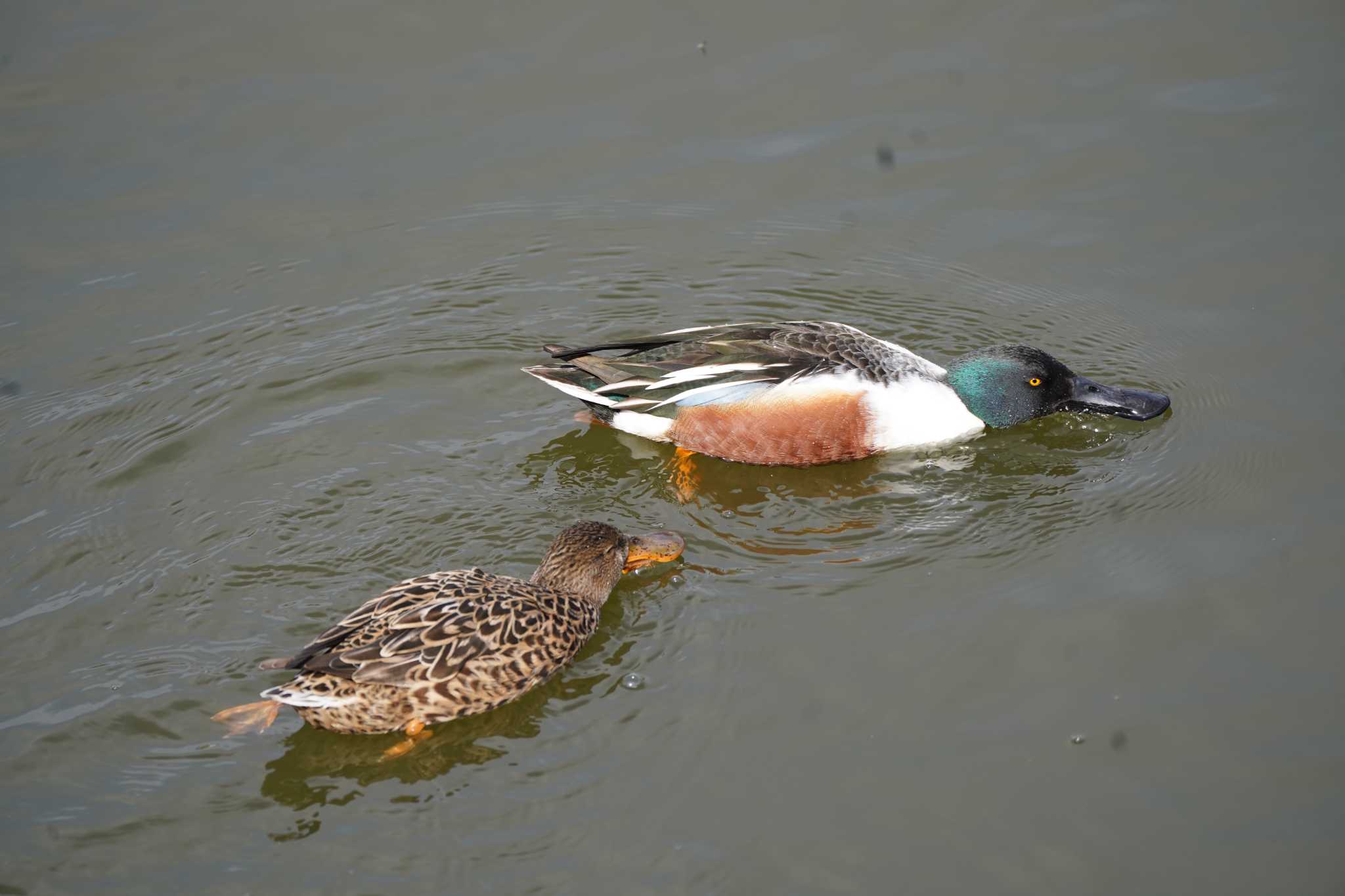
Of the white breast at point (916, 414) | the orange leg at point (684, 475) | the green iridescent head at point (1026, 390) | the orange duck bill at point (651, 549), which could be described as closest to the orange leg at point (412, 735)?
the orange duck bill at point (651, 549)

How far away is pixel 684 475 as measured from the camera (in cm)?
748

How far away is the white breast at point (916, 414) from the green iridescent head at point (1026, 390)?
3.8 inches

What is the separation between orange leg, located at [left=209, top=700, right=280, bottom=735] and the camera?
5449mm

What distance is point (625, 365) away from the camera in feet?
25.3

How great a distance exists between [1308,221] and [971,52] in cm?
293

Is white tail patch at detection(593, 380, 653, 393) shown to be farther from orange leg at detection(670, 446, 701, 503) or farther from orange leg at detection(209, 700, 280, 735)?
orange leg at detection(209, 700, 280, 735)

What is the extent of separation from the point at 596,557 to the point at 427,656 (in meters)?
1.04

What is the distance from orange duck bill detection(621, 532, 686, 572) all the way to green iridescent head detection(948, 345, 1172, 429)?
2.30 m

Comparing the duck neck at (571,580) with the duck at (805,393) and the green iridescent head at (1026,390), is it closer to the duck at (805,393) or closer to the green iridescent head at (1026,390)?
the duck at (805,393)

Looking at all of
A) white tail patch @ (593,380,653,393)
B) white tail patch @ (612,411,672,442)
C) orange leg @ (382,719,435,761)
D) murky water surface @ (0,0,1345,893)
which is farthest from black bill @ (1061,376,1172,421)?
orange leg @ (382,719,435,761)

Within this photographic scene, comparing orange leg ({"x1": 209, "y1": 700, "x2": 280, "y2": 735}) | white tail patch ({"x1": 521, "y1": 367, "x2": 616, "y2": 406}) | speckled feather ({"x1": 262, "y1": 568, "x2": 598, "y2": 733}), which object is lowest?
orange leg ({"x1": 209, "y1": 700, "x2": 280, "y2": 735})

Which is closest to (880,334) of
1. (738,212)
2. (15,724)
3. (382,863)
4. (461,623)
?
(738,212)

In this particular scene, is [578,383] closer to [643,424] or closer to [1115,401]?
[643,424]

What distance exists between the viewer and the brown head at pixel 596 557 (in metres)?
6.17
